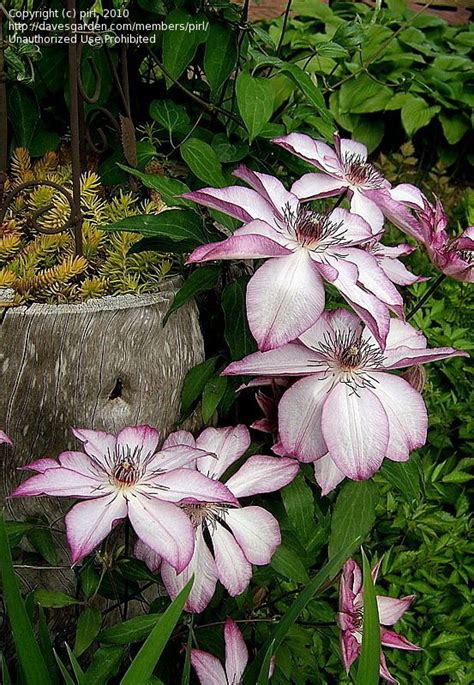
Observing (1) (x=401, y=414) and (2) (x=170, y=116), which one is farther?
(2) (x=170, y=116)

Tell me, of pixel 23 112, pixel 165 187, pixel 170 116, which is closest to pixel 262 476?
pixel 165 187

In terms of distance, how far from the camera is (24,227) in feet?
4.37

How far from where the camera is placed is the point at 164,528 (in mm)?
868

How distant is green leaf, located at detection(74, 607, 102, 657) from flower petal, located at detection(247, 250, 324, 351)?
406 mm

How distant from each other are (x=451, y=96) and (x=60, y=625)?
254 centimetres

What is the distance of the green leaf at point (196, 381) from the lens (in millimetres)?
1151

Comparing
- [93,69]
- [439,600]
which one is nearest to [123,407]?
[93,69]

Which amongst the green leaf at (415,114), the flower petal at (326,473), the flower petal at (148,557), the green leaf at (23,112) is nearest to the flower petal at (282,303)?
the flower petal at (326,473)

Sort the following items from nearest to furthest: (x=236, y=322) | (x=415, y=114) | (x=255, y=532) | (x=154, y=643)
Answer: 1. (x=154, y=643)
2. (x=255, y=532)
3. (x=236, y=322)
4. (x=415, y=114)

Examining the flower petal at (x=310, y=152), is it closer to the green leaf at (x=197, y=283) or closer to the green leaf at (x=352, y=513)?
the green leaf at (x=197, y=283)

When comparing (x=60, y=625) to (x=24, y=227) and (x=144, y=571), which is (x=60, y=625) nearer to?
(x=144, y=571)

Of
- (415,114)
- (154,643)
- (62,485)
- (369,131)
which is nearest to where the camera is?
(154,643)

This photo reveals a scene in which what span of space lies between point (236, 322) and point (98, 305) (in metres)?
0.19

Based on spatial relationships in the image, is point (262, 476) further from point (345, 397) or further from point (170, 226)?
point (170, 226)
